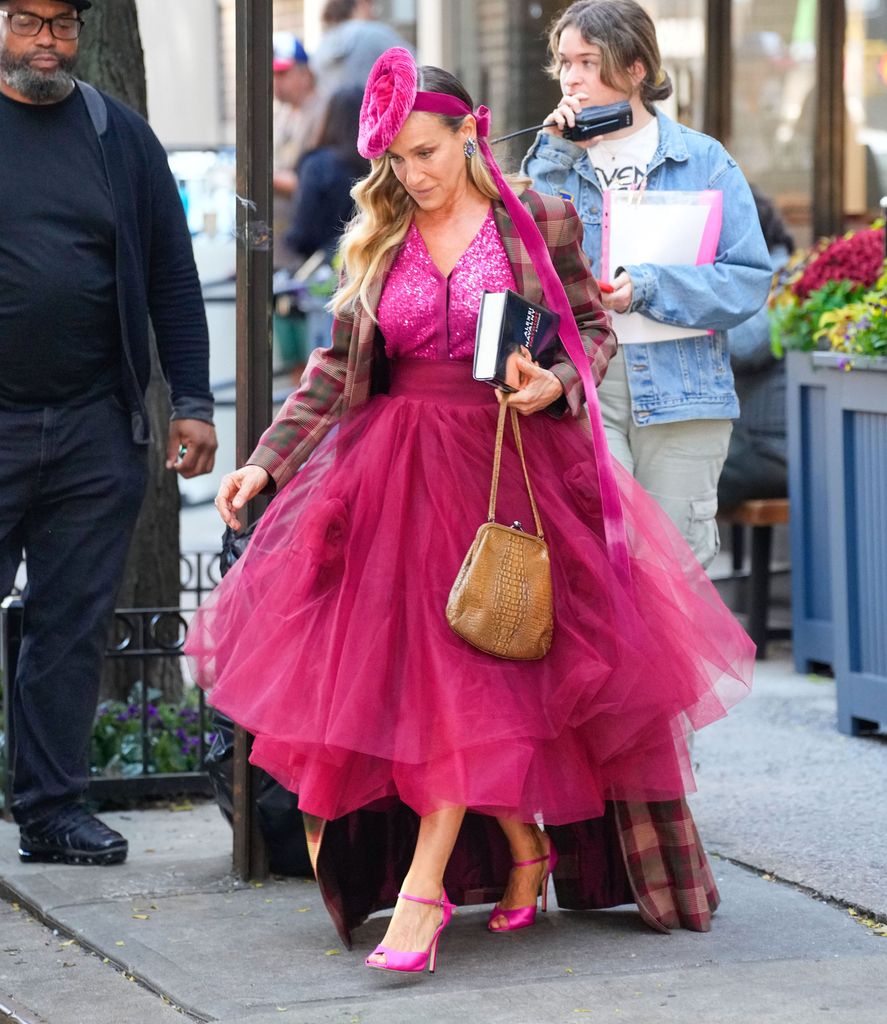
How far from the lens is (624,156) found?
4836mm

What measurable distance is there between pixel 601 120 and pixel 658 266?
40 cm

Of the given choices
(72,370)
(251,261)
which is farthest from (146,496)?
(251,261)

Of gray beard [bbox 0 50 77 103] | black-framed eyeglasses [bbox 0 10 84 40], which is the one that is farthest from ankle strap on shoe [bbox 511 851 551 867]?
black-framed eyeglasses [bbox 0 10 84 40]

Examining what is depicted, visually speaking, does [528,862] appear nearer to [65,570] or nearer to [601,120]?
[65,570]

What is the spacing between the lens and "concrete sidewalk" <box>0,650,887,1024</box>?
12.3ft

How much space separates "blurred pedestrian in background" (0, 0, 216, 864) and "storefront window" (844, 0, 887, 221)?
20.0 feet

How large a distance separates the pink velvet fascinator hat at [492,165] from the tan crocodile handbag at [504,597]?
0.73 ft

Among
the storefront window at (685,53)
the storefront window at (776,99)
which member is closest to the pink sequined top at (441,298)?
the storefront window at (776,99)

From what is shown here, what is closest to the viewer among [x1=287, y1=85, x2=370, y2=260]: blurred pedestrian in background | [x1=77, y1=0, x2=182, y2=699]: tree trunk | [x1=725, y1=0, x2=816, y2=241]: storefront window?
[x1=77, y1=0, x2=182, y2=699]: tree trunk

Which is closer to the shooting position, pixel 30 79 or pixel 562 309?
pixel 562 309

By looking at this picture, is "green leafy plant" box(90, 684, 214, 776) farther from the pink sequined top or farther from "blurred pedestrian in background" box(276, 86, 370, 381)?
Answer: "blurred pedestrian in background" box(276, 86, 370, 381)

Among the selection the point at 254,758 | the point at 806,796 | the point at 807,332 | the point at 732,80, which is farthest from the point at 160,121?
the point at 254,758

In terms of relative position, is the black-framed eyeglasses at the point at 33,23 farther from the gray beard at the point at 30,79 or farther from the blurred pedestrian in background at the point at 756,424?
the blurred pedestrian in background at the point at 756,424

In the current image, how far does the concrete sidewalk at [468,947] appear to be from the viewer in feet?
12.3
